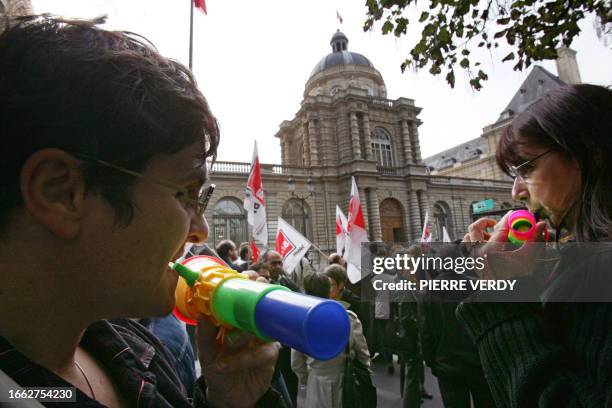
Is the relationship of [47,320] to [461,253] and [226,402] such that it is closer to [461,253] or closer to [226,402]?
[226,402]

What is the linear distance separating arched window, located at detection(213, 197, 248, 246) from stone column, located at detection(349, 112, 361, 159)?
31.8 feet

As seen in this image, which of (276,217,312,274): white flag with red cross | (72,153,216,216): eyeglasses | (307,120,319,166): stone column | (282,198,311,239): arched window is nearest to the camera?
(72,153,216,216): eyeglasses

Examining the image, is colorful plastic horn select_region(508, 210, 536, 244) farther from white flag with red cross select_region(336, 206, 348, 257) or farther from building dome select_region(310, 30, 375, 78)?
building dome select_region(310, 30, 375, 78)

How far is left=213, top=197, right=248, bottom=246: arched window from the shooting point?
22.7 meters

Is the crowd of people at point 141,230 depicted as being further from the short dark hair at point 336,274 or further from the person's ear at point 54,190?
the short dark hair at point 336,274

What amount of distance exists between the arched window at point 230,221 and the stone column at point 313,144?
7.16m

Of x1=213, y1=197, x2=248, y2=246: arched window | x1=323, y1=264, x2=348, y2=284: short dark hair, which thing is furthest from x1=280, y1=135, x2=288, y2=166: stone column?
x1=323, y1=264, x2=348, y2=284: short dark hair

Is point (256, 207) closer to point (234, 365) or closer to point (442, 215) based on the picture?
point (234, 365)

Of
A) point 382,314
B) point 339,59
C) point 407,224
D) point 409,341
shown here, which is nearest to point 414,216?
point 407,224

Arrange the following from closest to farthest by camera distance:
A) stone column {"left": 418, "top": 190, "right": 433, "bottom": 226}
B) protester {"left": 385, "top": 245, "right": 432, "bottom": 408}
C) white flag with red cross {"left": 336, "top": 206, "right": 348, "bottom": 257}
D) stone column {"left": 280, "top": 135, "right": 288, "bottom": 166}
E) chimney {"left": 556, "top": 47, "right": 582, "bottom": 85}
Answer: protester {"left": 385, "top": 245, "right": 432, "bottom": 408}
white flag with red cross {"left": 336, "top": 206, "right": 348, "bottom": 257}
stone column {"left": 418, "top": 190, "right": 433, "bottom": 226}
stone column {"left": 280, "top": 135, "right": 288, "bottom": 166}
chimney {"left": 556, "top": 47, "right": 582, "bottom": 85}

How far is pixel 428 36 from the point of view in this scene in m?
4.19

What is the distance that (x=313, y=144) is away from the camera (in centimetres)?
2758

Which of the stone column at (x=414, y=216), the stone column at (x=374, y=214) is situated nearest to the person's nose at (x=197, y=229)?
the stone column at (x=374, y=214)

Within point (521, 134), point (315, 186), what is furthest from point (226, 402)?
point (315, 186)
